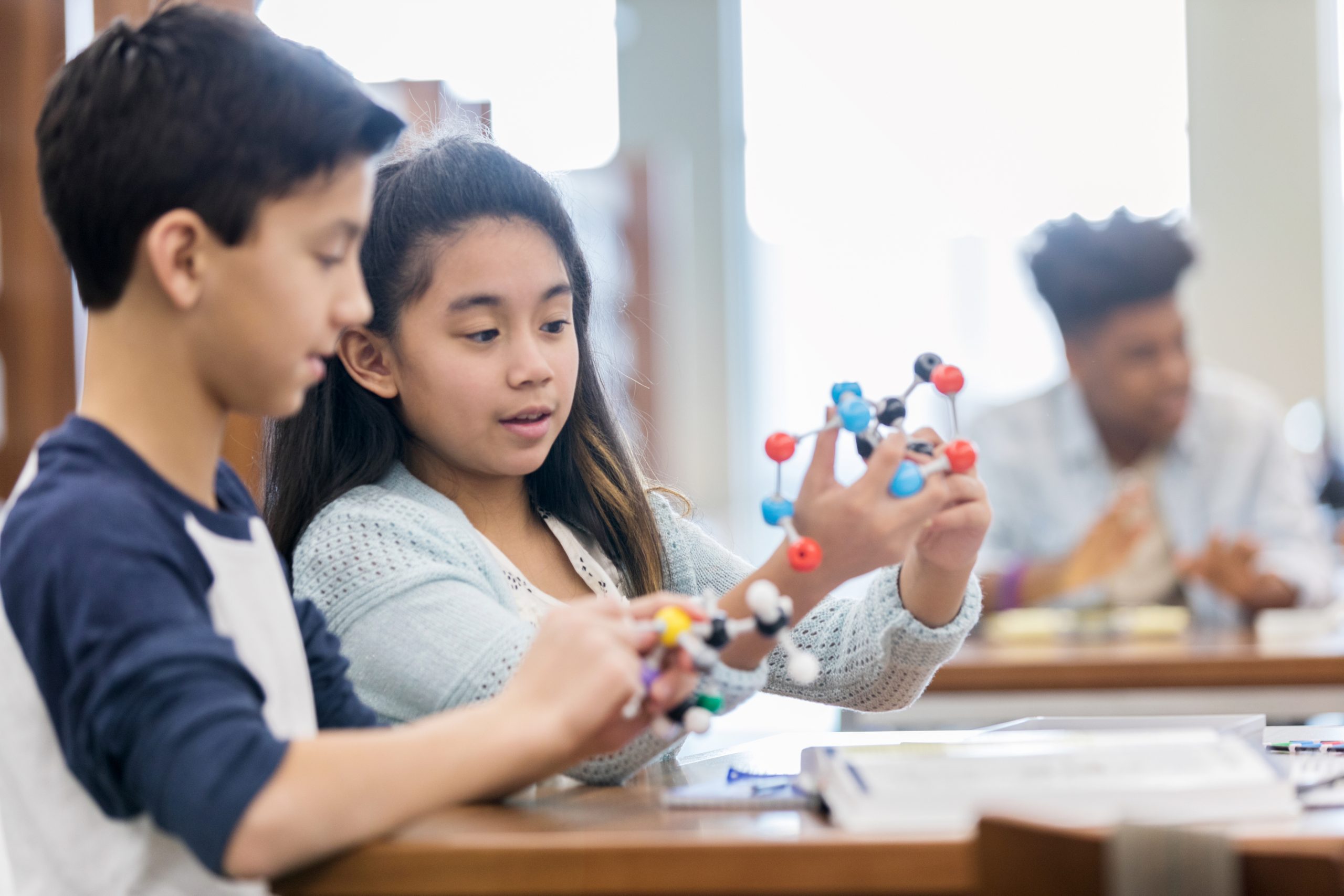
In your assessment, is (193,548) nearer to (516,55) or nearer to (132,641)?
(132,641)

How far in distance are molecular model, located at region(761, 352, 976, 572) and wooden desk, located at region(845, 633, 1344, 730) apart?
38.4 inches

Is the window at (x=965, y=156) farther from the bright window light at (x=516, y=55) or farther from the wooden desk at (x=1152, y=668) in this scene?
the wooden desk at (x=1152, y=668)

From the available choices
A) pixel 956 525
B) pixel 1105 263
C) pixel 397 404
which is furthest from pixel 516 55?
pixel 956 525

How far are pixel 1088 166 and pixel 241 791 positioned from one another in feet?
12.8

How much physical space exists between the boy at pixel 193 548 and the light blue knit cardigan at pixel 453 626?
112 millimetres

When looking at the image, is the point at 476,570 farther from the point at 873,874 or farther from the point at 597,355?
the point at 873,874

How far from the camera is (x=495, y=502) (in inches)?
44.0

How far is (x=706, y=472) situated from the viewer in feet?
14.5

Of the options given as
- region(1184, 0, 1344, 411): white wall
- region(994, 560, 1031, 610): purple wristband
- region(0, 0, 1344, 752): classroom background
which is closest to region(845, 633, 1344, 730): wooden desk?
region(994, 560, 1031, 610): purple wristband

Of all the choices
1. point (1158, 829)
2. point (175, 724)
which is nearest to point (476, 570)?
point (175, 724)

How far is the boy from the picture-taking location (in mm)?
588

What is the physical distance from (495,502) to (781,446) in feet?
1.01

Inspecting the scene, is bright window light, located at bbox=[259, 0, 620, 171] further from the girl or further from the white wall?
the girl

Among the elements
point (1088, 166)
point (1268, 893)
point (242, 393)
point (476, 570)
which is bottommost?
point (1268, 893)
